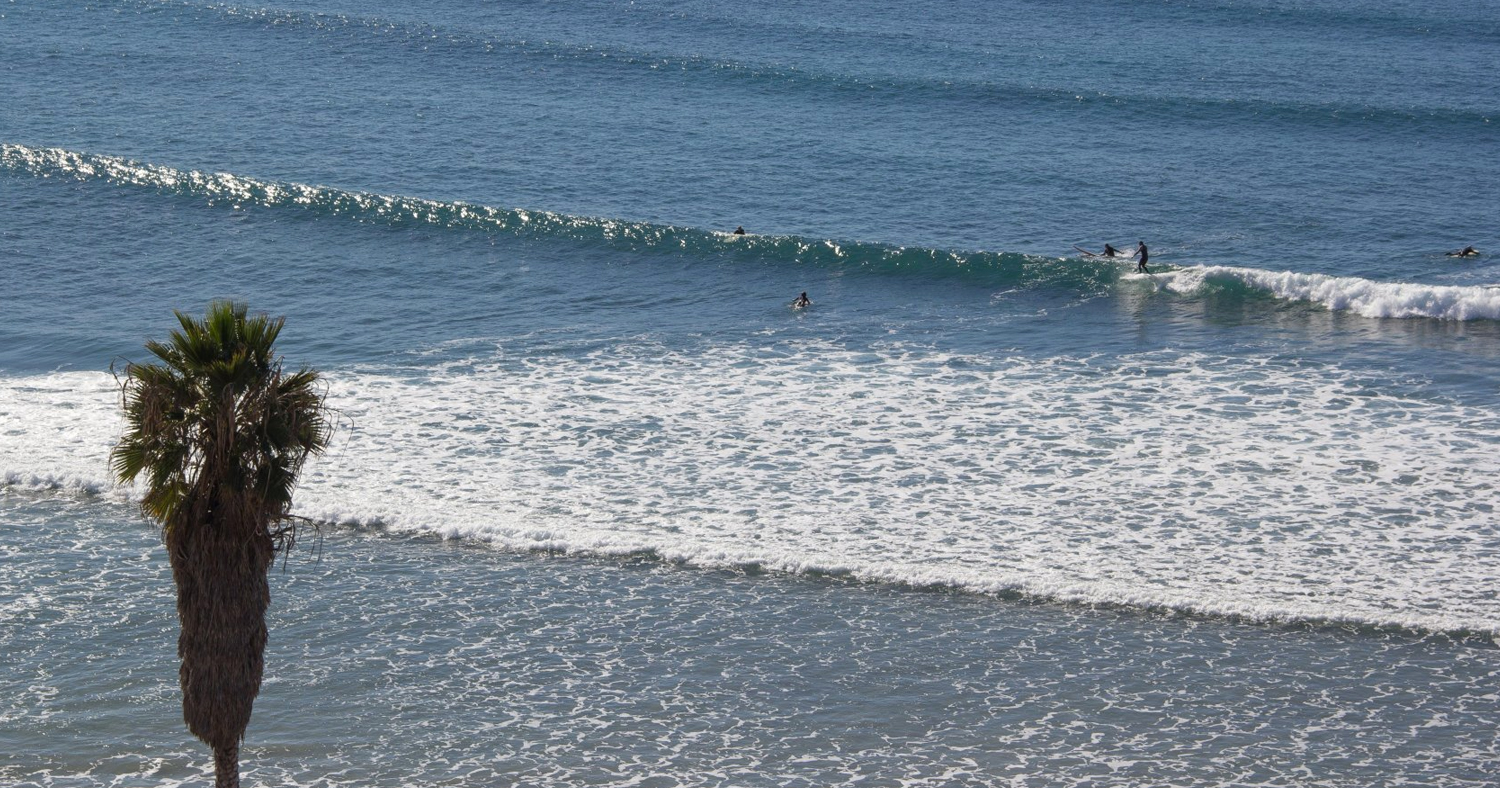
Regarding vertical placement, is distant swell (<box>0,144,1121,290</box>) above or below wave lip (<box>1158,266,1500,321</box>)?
above

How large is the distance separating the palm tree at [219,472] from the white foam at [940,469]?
9.84m

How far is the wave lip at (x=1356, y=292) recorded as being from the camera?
1273 inches

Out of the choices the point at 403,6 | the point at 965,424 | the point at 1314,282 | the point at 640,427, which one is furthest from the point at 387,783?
the point at 403,6

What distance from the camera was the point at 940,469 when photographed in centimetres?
2486

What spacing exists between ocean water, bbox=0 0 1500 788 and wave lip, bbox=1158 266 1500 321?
11 cm

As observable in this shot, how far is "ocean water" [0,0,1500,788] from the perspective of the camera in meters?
17.5

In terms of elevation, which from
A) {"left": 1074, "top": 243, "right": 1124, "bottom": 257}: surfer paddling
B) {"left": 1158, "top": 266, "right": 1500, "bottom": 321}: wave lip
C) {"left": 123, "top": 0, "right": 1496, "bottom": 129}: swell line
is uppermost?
{"left": 123, "top": 0, "right": 1496, "bottom": 129}: swell line

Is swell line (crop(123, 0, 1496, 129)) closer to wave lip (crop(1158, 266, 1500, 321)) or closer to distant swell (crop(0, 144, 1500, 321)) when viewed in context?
distant swell (crop(0, 144, 1500, 321))

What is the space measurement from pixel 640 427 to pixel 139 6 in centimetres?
4138

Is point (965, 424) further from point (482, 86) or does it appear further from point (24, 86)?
point (24, 86)

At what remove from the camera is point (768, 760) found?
16.6 metres

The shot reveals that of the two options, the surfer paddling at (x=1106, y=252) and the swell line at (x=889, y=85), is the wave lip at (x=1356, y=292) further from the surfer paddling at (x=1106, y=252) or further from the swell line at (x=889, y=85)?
the swell line at (x=889, y=85)

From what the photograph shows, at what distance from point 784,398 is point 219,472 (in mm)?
17040

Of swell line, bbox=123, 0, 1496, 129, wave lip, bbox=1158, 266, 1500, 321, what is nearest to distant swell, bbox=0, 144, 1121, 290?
wave lip, bbox=1158, 266, 1500, 321
